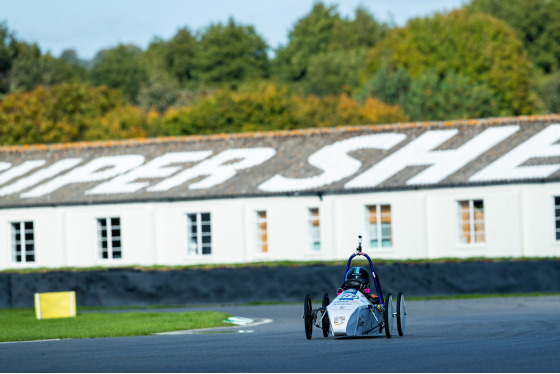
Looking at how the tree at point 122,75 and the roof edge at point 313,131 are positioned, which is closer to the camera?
the roof edge at point 313,131

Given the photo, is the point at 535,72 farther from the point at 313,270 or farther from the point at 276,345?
the point at 276,345

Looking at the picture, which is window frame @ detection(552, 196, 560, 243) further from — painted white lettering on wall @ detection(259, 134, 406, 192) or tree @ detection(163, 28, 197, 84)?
tree @ detection(163, 28, 197, 84)

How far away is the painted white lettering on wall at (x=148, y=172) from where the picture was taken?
48.1 m

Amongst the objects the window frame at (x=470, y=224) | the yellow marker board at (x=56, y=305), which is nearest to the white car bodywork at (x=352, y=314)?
the yellow marker board at (x=56, y=305)

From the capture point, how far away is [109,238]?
47562 mm

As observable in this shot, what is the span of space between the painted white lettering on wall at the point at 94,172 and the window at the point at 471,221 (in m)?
15.0

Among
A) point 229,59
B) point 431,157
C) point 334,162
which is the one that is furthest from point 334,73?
point 431,157

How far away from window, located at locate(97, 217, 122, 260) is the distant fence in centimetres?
617

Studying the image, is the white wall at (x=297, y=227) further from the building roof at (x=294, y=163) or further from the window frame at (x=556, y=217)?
the building roof at (x=294, y=163)

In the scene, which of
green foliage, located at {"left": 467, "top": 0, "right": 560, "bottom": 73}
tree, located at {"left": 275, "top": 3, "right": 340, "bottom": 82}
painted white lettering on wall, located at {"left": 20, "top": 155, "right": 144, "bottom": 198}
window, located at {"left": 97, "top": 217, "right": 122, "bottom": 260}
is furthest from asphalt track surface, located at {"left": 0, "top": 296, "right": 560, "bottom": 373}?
tree, located at {"left": 275, "top": 3, "right": 340, "bottom": 82}

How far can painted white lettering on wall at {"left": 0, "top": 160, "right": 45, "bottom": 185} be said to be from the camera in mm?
51656

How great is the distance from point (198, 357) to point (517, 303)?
56.2 ft

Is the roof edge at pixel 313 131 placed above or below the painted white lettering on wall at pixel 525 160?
above

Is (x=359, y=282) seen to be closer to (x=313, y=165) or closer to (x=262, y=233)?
(x=262, y=233)
